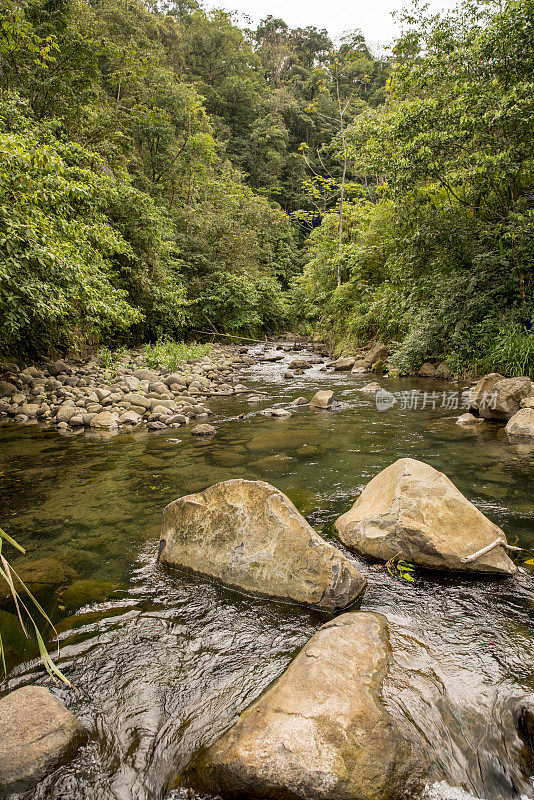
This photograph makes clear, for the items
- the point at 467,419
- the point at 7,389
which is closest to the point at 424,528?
the point at 467,419

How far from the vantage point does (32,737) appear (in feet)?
5.44

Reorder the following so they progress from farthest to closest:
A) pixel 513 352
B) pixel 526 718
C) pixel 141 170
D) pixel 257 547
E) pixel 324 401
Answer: pixel 141 170 < pixel 324 401 < pixel 513 352 < pixel 257 547 < pixel 526 718

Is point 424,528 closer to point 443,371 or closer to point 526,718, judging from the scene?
point 526,718

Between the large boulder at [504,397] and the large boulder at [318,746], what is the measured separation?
19.4 feet

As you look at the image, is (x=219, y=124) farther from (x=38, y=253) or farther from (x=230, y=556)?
(x=230, y=556)

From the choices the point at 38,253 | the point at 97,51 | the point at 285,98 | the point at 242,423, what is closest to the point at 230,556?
the point at 242,423

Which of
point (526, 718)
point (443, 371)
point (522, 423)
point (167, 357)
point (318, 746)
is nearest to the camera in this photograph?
point (318, 746)

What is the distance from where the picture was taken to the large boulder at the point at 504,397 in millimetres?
6746

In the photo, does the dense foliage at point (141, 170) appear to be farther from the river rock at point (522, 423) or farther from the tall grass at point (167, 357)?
the river rock at point (522, 423)

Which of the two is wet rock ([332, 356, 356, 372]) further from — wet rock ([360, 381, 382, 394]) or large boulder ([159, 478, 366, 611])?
large boulder ([159, 478, 366, 611])

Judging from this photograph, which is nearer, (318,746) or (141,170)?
(318,746)

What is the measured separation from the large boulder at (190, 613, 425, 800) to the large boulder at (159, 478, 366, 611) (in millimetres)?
672

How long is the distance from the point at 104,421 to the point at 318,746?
6.80 m

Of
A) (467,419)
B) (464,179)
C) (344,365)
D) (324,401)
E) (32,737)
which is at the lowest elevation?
(344,365)
